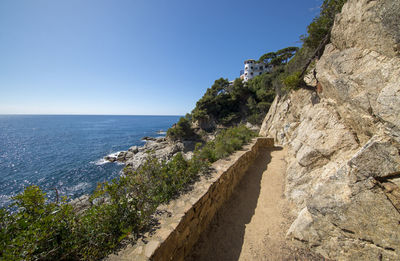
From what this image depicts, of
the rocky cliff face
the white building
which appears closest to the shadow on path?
the rocky cliff face

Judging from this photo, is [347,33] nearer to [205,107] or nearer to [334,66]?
[334,66]

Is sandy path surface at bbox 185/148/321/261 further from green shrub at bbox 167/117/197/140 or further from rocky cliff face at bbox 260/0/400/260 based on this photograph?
green shrub at bbox 167/117/197/140

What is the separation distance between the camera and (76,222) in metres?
2.32

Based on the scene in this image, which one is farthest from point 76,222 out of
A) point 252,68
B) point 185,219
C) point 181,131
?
point 252,68

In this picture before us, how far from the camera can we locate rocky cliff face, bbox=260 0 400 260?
256 cm

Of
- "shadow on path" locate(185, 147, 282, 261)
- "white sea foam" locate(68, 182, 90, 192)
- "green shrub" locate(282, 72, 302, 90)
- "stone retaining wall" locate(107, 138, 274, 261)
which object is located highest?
"green shrub" locate(282, 72, 302, 90)

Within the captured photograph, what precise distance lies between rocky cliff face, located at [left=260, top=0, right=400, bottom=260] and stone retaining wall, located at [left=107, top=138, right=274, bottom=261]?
2.05 metres

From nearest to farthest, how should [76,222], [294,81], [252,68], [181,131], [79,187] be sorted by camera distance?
[76,222] → [294,81] → [79,187] → [181,131] → [252,68]

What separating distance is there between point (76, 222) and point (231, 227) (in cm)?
344

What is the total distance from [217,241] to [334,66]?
6592mm

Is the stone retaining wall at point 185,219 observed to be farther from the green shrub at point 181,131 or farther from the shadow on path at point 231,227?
the green shrub at point 181,131

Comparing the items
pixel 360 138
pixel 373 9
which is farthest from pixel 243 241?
pixel 373 9

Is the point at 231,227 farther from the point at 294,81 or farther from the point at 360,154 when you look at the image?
the point at 294,81

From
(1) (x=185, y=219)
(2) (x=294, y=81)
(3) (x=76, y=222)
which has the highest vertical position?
(2) (x=294, y=81)
